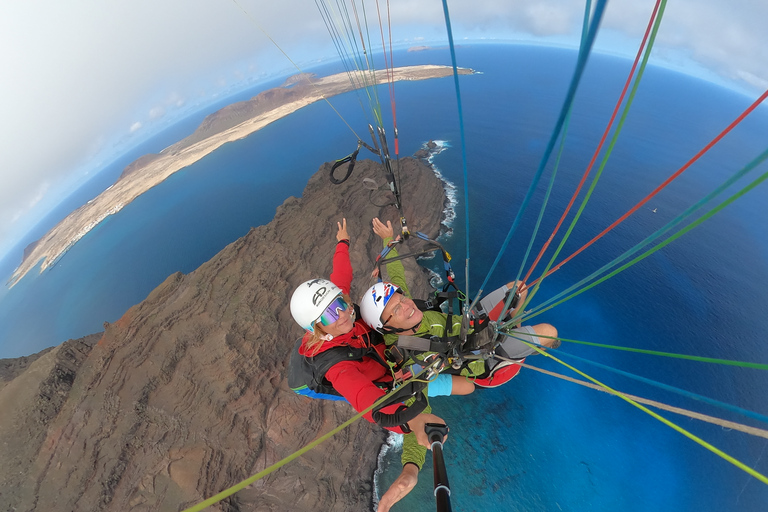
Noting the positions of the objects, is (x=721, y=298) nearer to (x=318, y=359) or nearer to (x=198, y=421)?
(x=318, y=359)

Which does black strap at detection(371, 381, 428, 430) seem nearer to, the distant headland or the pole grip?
the pole grip

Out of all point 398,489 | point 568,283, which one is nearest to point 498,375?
point 398,489

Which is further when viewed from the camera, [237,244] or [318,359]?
[237,244]

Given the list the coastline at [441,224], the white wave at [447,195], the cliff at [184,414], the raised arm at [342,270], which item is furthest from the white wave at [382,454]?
the white wave at [447,195]

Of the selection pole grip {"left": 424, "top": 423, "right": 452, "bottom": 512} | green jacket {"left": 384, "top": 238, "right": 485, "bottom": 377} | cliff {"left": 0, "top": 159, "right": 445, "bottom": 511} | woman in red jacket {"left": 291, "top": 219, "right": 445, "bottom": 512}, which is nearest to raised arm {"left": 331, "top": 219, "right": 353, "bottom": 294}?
woman in red jacket {"left": 291, "top": 219, "right": 445, "bottom": 512}

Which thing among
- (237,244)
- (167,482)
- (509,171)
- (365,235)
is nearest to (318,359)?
(167,482)
